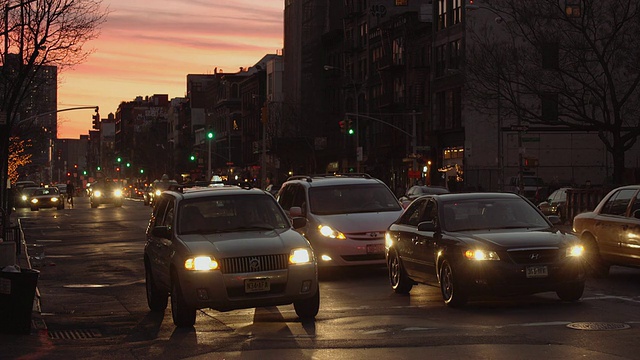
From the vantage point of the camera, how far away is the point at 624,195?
18.9 m

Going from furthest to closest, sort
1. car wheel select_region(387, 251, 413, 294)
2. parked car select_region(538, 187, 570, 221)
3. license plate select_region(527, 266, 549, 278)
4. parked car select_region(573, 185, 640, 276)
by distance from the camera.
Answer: parked car select_region(538, 187, 570, 221), parked car select_region(573, 185, 640, 276), car wheel select_region(387, 251, 413, 294), license plate select_region(527, 266, 549, 278)

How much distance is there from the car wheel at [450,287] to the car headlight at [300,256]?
215 cm

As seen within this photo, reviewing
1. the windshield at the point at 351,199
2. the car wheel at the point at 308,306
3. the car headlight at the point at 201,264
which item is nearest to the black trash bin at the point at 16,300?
the car headlight at the point at 201,264

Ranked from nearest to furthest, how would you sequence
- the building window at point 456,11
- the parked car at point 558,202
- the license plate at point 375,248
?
1. the license plate at point 375,248
2. the parked car at point 558,202
3. the building window at point 456,11

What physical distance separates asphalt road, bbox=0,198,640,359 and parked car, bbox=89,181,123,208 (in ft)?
198

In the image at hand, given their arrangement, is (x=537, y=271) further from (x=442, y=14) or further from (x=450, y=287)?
(x=442, y=14)

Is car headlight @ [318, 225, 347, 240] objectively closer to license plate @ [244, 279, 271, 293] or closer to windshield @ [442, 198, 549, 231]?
windshield @ [442, 198, 549, 231]

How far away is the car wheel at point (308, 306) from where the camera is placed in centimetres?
1406

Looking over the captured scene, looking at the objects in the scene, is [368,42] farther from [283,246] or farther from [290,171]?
[283,246]

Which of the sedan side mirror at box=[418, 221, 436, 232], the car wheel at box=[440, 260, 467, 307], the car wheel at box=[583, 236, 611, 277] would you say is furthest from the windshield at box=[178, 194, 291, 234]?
the car wheel at box=[583, 236, 611, 277]

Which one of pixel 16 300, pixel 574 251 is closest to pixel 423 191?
pixel 574 251

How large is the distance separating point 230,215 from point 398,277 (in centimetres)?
341

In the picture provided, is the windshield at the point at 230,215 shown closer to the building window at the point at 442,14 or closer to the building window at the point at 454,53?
the building window at the point at 454,53

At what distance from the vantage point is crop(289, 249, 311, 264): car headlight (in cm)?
1384
